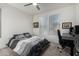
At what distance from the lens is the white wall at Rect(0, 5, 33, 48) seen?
1298 mm

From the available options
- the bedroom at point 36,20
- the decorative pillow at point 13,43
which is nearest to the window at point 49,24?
the bedroom at point 36,20

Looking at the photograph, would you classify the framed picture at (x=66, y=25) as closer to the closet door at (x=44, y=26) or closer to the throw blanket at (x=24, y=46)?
the closet door at (x=44, y=26)

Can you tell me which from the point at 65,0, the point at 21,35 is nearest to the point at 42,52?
the point at 21,35

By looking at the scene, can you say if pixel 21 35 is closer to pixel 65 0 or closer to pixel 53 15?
pixel 53 15

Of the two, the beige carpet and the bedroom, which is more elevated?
the bedroom

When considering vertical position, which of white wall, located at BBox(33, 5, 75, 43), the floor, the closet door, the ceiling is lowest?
the floor

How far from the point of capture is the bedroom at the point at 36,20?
4.21 feet

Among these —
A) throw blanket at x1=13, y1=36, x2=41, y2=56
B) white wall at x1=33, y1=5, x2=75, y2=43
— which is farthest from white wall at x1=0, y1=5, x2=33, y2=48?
white wall at x1=33, y1=5, x2=75, y2=43

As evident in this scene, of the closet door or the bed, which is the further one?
the closet door

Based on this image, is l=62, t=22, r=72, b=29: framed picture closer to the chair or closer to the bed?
the chair

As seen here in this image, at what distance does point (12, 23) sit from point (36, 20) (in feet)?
1.22

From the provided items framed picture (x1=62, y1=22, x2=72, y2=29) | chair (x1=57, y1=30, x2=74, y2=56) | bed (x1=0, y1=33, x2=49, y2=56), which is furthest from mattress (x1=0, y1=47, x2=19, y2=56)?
framed picture (x1=62, y1=22, x2=72, y2=29)

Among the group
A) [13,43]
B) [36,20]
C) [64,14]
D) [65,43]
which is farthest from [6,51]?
[64,14]

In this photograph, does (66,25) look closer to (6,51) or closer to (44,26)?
(44,26)
